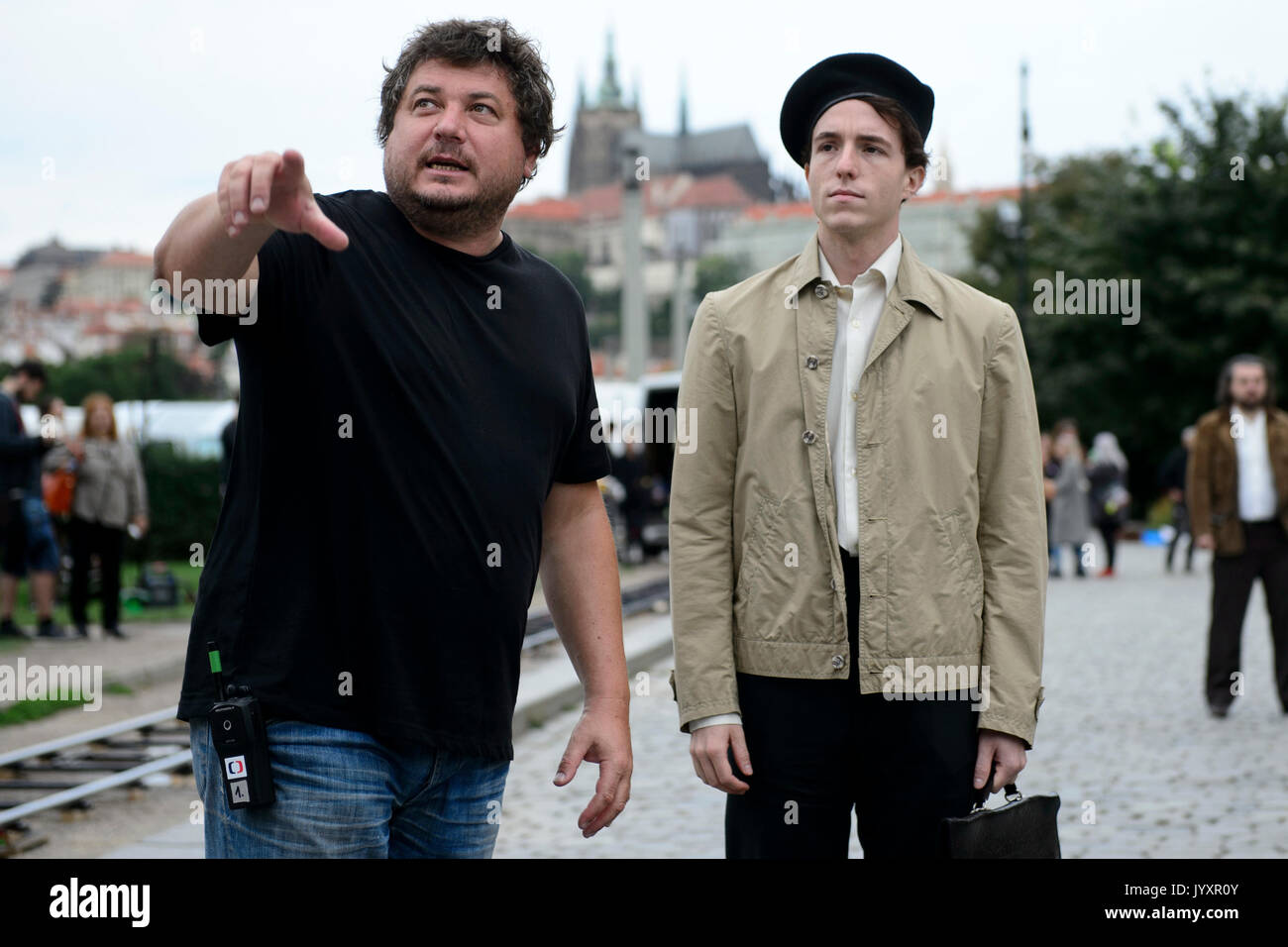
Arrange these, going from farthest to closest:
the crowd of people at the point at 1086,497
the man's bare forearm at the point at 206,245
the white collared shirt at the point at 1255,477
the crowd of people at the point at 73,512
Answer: the crowd of people at the point at 1086,497
the crowd of people at the point at 73,512
the white collared shirt at the point at 1255,477
the man's bare forearm at the point at 206,245

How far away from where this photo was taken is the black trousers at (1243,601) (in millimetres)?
9273

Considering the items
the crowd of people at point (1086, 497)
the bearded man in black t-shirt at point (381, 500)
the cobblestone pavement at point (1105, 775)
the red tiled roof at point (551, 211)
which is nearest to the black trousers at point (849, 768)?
the bearded man in black t-shirt at point (381, 500)

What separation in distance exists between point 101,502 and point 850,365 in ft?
35.7

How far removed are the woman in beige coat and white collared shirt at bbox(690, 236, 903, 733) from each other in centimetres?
1072

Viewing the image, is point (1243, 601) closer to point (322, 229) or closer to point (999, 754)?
point (999, 754)

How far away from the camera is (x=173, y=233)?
7.83 feet

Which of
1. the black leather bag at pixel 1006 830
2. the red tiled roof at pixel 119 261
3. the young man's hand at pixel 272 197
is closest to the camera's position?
the young man's hand at pixel 272 197

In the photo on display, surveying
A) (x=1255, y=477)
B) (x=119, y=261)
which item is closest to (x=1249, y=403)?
(x=1255, y=477)

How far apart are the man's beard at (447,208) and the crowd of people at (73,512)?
10220mm

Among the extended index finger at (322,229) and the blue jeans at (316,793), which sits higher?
the extended index finger at (322,229)

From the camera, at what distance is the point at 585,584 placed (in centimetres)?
305

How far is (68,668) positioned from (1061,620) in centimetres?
868

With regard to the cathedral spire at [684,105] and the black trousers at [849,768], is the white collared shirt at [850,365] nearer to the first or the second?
the black trousers at [849,768]
